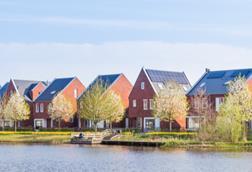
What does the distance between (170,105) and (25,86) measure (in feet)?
103

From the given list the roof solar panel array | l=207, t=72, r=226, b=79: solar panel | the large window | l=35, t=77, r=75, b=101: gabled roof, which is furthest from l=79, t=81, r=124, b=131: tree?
l=207, t=72, r=226, b=79: solar panel

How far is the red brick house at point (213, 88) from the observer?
65.9m

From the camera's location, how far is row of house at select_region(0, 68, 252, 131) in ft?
222

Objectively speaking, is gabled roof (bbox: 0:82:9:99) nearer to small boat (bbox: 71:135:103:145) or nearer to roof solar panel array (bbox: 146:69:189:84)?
roof solar panel array (bbox: 146:69:189:84)

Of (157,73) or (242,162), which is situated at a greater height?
(157,73)

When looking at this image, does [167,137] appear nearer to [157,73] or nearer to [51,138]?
[51,138]

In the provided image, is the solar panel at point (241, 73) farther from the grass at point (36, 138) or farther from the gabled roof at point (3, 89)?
the gabled roof at point (3, 89)

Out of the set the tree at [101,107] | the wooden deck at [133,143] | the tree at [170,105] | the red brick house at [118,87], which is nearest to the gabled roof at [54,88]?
the red brick house at [118,87]

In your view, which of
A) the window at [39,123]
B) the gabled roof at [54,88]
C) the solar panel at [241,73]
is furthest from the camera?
the window at [39,123]

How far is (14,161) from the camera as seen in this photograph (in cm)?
3759

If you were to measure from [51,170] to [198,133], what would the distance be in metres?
Answer: 21.4

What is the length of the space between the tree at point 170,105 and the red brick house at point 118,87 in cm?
1176

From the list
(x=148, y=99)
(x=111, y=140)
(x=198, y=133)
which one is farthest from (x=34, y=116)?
(x=198, y=133)

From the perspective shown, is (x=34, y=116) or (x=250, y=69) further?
(x=34, y=116)
